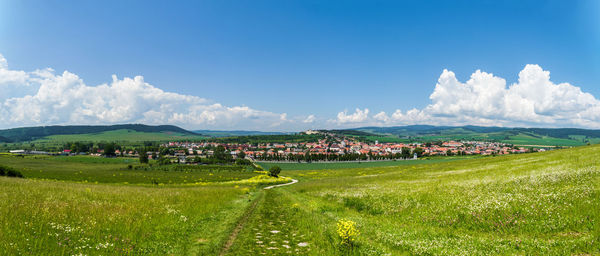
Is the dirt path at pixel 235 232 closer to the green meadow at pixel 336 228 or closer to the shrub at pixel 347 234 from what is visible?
the green meadow at pixel 336 228

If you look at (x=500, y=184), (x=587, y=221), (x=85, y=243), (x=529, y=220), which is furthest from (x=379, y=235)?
(x=500, y=184)

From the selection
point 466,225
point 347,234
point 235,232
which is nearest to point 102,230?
point 235,232

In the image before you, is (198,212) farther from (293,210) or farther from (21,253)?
(21,253)

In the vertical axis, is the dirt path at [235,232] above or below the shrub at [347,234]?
below

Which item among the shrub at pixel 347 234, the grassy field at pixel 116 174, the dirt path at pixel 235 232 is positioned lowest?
the grassy field at pixel 116 174

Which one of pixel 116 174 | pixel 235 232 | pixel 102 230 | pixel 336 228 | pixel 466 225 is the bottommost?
pixel 116 174

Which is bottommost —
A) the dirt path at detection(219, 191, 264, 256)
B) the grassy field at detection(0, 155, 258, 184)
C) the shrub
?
the grassy field at detection(0, 155, 258, 184)

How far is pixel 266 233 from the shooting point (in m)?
13.0

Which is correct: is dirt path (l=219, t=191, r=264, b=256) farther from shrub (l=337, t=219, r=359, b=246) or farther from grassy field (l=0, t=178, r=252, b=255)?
shrub (l=337, t=219, r=359, b=246)

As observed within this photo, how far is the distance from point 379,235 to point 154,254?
9500 mm

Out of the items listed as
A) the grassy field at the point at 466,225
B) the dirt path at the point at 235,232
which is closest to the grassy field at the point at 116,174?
the dirt path at the point at 235,232

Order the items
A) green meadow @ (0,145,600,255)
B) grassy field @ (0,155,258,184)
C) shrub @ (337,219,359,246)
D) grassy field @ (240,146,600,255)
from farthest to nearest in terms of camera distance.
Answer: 1. grassy field @ (0,155,258,184)
2. shrub @ (337,219,359,246)
3. grassy field @ (240,146,600,255)
4. green meadow @ (0,145,600,255)

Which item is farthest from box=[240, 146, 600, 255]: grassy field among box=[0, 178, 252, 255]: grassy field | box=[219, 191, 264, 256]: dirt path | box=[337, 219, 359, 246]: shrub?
box=[0, 178, 252, 255]: grassy field

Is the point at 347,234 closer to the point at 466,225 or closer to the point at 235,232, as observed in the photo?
the point at 235,232
